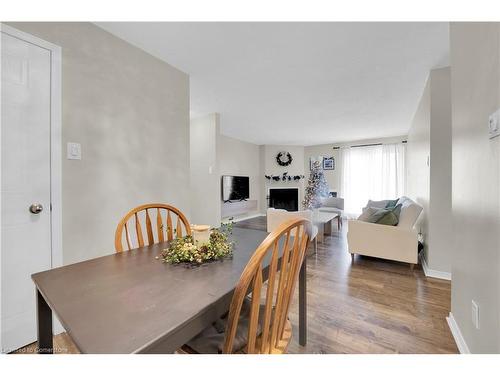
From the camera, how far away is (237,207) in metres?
5.94

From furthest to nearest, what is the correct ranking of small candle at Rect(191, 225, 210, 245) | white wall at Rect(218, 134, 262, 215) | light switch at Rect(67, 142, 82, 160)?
white wall at Rect(218, 134, 262, 215)
light switch at Rect(67, 142, 82, 160)
small candle at Rect(191, 225, 210, 245)

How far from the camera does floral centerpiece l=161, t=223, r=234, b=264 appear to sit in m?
0.98

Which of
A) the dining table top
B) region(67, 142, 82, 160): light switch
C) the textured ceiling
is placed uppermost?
the textured ceiling

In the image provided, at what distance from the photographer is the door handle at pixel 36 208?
1410mm

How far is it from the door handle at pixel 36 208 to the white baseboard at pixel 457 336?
2729 mm

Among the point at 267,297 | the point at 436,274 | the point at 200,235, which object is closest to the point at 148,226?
the point at 200,235

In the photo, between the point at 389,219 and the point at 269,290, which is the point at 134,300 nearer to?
the point at 269,290

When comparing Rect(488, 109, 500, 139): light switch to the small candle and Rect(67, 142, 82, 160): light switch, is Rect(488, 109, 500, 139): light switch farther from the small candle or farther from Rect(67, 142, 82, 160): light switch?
Rect(67, 142, 82, 160): light switch

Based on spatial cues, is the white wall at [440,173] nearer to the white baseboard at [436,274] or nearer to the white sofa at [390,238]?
the white baseboard at [436,274]

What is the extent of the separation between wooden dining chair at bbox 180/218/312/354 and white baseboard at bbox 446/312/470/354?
1181mm

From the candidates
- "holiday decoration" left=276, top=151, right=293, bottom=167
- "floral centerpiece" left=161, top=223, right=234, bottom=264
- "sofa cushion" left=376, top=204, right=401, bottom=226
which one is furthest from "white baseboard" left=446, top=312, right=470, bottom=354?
"holiday decoration" left=276, top=151, right=293, bottom=167

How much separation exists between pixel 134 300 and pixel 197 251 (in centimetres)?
34
